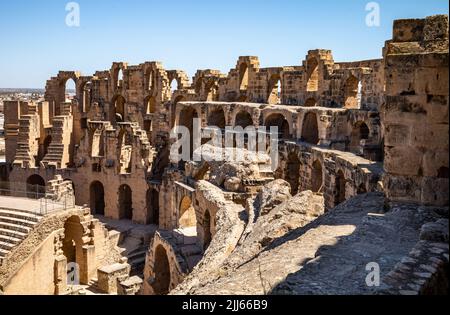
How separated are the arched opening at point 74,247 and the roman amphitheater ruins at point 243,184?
0.19 ft

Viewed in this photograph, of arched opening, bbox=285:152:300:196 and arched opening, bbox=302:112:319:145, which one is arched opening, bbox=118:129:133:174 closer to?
arched opening, bbox=302:112:319:145

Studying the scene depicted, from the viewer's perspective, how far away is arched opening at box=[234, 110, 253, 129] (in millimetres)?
27203

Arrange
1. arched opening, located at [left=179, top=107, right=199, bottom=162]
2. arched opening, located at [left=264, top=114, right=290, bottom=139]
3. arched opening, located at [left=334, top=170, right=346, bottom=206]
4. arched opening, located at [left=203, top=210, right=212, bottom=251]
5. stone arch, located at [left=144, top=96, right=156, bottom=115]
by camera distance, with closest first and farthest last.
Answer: arched opening, located at [left=334, top=170, right=346, bottom=206] → arched opening, located at [left=203, top=210, right=212, bottom=251] → arched opening, located at [left=264, top=114, right=290, bottom=139] → arched opening, located at [left=179, top=107, right=199, bottom=162] → stone arch, located at [left=144, top=96, right=156, bottom=115]

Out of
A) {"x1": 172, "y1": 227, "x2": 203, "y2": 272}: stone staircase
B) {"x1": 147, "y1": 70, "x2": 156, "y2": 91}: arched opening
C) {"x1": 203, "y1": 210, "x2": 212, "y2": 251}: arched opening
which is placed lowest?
{"x1": 172, "y1": 227, "x2": 203, "y2": 272}: stone staircase

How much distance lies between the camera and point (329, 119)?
2041 centimetres

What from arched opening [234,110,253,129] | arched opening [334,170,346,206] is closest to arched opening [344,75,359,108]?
arched opening [234,110,253,129]

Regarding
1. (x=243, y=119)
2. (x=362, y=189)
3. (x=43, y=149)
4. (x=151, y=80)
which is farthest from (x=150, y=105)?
(x=362, y=189)

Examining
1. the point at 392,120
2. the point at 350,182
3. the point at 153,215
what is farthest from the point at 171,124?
the point at 392,120

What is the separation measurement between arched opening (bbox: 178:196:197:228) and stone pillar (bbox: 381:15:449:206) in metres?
13.7

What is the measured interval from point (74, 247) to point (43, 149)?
12717 mm

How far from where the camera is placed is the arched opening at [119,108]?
1444 inches

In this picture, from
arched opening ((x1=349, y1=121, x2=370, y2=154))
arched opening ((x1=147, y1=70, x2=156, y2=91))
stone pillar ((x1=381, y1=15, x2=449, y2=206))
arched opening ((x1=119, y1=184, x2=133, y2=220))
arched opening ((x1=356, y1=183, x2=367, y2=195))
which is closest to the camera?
stone pillar ((x1=381, y1=15, x2=449, y2=206))

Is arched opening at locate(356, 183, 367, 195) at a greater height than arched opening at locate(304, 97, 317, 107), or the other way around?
arched opening at locate(304, 97, 317, 107)
